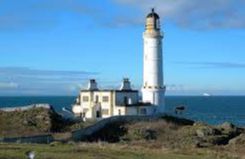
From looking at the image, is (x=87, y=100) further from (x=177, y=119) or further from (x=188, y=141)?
(x=188, y=141)

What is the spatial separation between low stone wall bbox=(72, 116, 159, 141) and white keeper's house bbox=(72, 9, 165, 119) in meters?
3.26

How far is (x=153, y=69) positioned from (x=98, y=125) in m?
11.2

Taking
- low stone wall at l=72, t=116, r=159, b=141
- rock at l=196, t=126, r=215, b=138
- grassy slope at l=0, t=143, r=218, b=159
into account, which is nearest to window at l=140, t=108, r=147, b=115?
low stone wall at l=72, t=116, r=159, b=141

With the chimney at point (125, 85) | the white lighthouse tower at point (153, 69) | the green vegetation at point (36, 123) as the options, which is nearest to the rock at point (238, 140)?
the white lighthouse tower at point (153, 69)

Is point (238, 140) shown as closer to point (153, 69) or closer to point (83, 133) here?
point (83, 133)

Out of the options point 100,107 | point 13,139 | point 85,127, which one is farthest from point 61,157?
point 100,107

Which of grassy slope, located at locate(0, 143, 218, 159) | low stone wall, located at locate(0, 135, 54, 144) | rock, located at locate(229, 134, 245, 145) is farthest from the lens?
rock, located at locate(229, 134, 245, 145)

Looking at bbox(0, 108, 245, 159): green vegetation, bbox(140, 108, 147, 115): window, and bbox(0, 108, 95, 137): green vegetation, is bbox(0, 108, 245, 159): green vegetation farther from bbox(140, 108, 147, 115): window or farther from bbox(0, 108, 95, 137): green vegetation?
bbox(140, 108, 147, 115): window

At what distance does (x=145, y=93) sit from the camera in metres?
62.9

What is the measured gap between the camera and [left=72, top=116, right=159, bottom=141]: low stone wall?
50.4 m

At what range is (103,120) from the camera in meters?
55.4

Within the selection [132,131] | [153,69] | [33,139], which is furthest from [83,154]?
[153,69]

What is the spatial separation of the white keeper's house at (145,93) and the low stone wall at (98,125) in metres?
3.26

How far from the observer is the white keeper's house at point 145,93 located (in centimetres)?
6153
